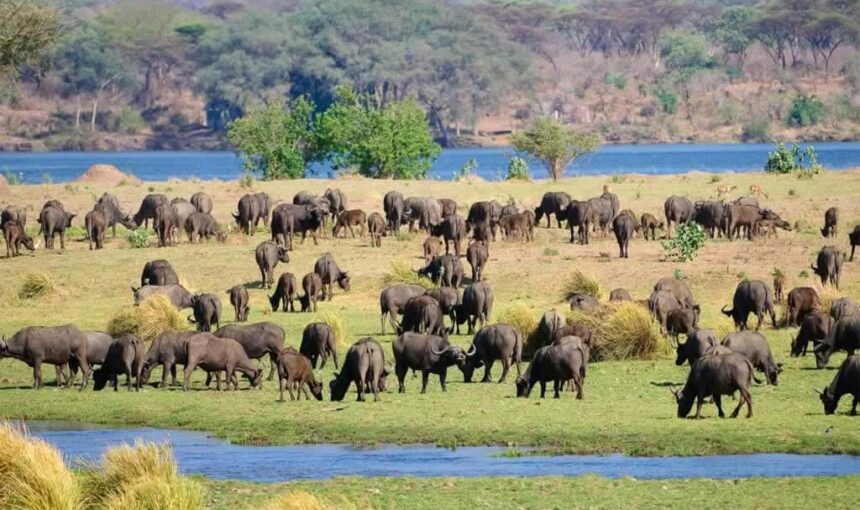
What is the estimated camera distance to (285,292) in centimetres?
3372

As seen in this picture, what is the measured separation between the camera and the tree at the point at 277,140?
67250 millimetres

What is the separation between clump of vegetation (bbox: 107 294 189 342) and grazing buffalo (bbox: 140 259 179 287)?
4.49 meters

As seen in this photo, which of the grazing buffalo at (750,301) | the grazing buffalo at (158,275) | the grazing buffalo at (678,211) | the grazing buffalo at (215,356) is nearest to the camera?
the grazing buffalo at (215,356)

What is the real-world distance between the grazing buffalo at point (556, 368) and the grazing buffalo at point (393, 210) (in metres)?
21.7

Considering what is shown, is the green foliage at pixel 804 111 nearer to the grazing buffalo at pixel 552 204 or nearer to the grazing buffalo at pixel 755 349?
the grazing buffalo at pixel 552 204

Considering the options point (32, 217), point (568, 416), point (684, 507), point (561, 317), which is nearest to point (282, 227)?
point (32, 217)

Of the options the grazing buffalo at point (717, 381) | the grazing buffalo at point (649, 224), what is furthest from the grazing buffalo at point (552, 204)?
the grazing buffalo at point (717, 381)

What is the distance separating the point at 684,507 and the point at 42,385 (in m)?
12.4

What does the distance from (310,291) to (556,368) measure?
11.2 metres

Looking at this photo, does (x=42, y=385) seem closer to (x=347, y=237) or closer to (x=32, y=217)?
(x=347, y=237)

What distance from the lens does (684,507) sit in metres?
16.6

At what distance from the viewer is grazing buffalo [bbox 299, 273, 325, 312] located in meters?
33.5

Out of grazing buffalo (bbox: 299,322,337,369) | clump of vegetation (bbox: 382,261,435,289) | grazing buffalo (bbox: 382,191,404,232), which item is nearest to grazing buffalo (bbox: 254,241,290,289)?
clump of vegetation (bbox: 382,261,435,289)

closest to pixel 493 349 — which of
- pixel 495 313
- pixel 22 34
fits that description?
pixel 495 313
